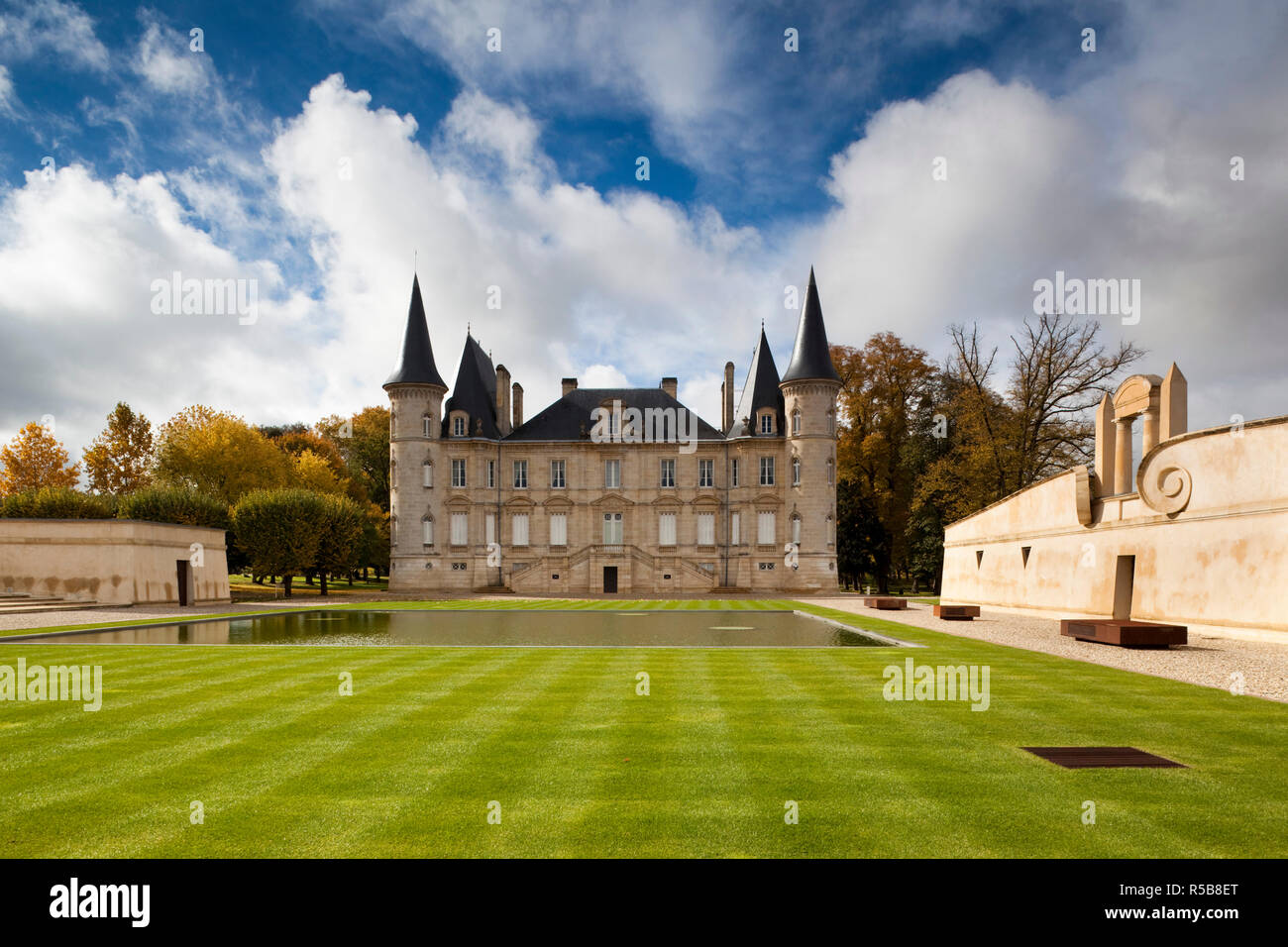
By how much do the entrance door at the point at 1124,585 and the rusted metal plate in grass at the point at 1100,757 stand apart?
63.4ft

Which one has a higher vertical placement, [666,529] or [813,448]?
[813,448]

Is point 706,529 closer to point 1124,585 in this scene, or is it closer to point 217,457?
point 1124,585


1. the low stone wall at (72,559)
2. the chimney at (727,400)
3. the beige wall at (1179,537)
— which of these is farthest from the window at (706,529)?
the low stone wall at (72,559)

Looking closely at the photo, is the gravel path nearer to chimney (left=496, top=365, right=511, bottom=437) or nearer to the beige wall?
the beige wall

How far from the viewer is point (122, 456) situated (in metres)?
64.6

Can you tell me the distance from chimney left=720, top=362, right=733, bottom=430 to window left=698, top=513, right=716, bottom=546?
751 centimetres

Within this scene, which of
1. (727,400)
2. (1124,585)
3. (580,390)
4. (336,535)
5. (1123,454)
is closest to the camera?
(1124,585)

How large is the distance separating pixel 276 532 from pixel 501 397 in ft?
63.9

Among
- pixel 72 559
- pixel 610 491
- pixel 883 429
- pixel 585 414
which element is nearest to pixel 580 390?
pixel 585 414

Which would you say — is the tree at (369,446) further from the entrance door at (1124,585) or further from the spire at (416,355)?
the entrance door at (1124,585)

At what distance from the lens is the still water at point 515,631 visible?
18.8 metres

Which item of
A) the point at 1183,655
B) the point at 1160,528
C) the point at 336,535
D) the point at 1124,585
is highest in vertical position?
the point at 1160,528

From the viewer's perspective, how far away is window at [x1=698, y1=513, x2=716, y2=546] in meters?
57.1

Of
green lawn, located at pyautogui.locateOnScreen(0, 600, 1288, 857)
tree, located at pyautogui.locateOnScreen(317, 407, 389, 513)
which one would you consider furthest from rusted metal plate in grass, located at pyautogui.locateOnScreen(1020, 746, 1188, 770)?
tree, located at pyautogui.locateOnScreen(317, 407, 389, 513)
